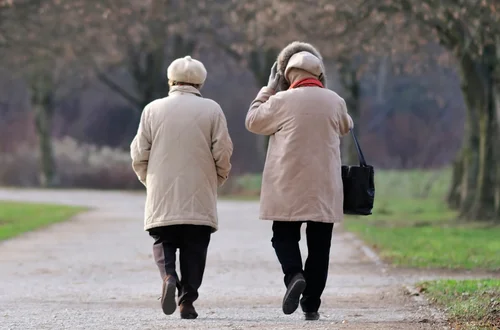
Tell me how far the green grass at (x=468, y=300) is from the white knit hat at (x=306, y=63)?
1.84 m

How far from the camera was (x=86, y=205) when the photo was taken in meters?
28.0

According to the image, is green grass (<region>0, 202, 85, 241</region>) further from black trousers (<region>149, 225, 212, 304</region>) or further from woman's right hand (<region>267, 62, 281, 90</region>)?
woman's right hand (<region>267, 62, 281, 90</region>)

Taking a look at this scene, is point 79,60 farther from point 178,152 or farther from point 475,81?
point 178,152

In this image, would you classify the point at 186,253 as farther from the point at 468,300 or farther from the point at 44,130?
the point at 44,130

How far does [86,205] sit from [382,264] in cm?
1542

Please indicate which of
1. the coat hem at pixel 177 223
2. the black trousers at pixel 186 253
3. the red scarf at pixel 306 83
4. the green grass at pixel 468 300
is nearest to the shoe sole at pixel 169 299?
the black trousers at pixel 186 253

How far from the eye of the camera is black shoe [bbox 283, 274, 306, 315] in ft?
25.7

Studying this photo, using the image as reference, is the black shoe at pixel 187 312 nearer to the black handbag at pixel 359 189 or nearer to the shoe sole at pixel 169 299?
the shoe sole at pixel 169 299

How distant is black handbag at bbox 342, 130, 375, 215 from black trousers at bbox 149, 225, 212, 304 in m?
0.96

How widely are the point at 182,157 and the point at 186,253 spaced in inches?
25.5

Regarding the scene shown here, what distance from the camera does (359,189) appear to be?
8250mm

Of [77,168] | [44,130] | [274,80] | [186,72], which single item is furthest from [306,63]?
[44,130]

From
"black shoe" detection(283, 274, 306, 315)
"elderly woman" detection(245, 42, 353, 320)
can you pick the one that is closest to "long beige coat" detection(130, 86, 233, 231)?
"elderly woman" detection(245, 42, 353, 320)

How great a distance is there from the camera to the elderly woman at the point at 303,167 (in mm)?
8039
